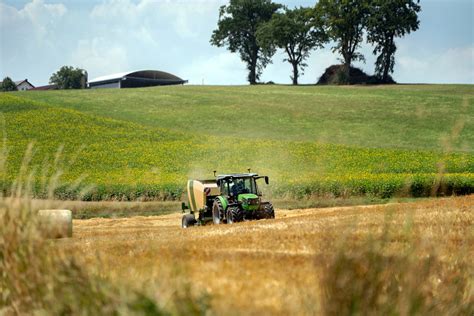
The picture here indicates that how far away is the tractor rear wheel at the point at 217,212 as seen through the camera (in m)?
20.1

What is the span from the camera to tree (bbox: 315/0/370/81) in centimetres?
9412

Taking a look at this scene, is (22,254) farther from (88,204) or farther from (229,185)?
(88,204)

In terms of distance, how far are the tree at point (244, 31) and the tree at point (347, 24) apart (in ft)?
73.8

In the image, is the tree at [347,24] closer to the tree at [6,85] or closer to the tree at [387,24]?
the tree at [387,24]

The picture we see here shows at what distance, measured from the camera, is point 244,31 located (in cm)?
12031

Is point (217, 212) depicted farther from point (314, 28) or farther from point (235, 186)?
point (314, 28)

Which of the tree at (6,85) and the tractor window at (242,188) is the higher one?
the tree at (6,85)

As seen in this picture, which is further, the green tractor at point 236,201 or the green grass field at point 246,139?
the green grass field at point 246,139

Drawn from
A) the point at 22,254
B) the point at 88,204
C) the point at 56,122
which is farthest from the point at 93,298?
the point at 56,122

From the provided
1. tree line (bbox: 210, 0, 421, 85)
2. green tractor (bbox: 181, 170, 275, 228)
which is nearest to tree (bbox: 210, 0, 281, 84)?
tree line (bbox: 210, 0, 421, 85)

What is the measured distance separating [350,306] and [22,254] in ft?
7.84

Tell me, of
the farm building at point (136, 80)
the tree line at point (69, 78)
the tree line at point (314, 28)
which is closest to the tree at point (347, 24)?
the tree line at point (314, 28)

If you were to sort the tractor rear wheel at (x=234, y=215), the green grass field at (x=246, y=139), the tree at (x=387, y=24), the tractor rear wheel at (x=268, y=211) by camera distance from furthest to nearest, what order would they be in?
1. the tree at (x=387, y=24)
2. the green grass field at (x=246, y=139)
3. the tractor rear wheel at (x=268, y=211)
4. the tractor rear wheel at (x=234, y=215)

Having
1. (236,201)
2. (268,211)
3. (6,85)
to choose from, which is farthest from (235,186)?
(6,85)
